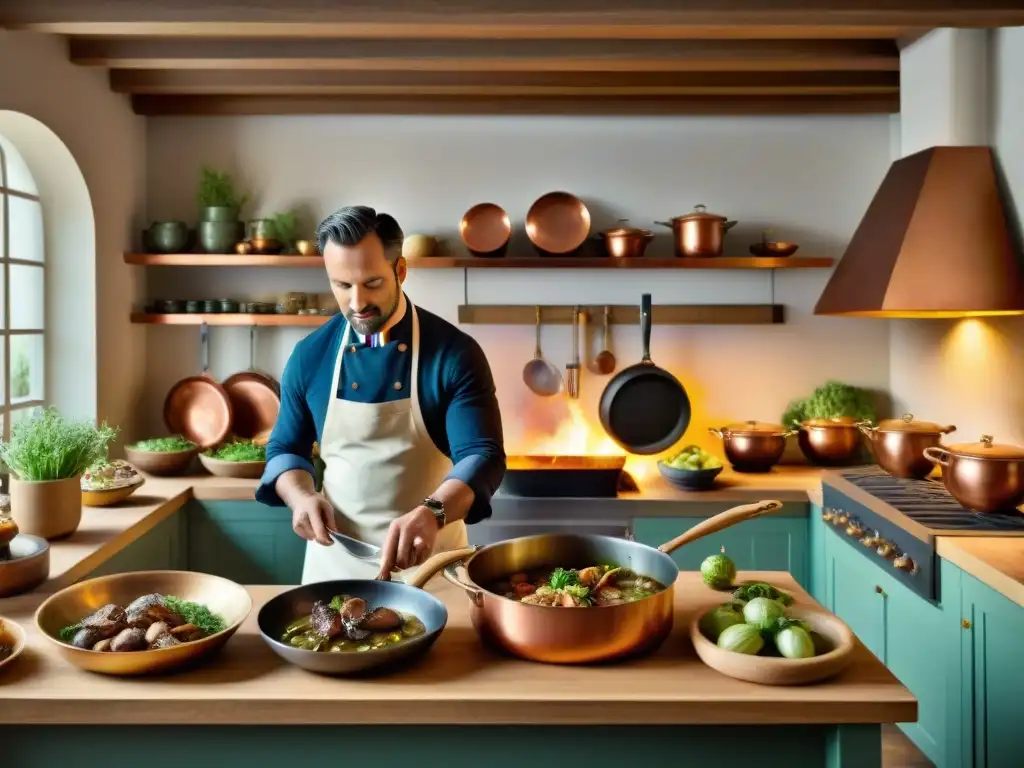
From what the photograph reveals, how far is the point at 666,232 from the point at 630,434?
1.07m

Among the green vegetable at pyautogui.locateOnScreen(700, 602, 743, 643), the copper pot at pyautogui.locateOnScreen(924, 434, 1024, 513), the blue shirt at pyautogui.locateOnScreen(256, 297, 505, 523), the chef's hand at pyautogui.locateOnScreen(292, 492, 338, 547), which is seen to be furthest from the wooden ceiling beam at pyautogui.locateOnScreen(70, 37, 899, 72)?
the green vegetable at pyautogui.locateOnScreen(700, 602, 743, 643)

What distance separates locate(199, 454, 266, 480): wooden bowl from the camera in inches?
153

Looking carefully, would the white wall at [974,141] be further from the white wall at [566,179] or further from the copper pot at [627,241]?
the copper pot at [627,241]

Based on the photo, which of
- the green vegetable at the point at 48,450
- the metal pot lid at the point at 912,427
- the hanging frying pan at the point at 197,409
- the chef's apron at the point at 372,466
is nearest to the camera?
the chef's apron at the point at 372,466

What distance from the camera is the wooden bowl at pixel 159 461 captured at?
3.86m

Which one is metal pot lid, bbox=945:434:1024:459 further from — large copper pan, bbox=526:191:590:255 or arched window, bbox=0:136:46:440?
arched window, bbox=0:136:46:440

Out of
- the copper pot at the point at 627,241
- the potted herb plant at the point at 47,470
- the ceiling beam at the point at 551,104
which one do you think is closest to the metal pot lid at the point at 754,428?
the copper pot at the point at 627,241

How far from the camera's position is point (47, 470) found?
260 centimetres

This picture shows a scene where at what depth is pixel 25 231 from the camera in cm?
373

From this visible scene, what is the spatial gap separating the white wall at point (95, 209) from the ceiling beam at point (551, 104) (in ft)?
1.07

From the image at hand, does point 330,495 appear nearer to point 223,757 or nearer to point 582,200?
point 223,757

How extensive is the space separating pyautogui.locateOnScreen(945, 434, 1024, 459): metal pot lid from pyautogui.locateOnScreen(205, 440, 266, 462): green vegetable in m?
2.83

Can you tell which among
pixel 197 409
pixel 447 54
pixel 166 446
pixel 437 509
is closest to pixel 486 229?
pixel 447 54

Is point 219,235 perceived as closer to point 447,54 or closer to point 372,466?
point 447,54
